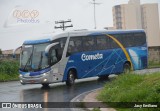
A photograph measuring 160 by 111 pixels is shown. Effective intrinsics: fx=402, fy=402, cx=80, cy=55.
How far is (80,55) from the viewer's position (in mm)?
23469

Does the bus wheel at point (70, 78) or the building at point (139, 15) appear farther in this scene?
the building at point (139, 15)

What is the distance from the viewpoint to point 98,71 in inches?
973

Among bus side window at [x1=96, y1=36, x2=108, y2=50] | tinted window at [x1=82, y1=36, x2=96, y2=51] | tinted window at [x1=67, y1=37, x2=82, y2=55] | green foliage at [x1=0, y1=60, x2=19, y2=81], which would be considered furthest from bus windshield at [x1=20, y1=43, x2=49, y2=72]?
green foliage at [x1=0, y1=60, x2=19, y2=81]

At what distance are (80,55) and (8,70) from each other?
37.3 ft

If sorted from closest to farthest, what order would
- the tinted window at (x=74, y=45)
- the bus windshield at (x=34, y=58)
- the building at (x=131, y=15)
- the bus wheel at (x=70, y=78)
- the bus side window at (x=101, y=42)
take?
the bus windshield at (x=34, y=58), the bus wheel at (x=70, y=78), the tinted window at (x=74, y=45), the bus side window at (x=101, y=42), the building at (x=131, y=15)

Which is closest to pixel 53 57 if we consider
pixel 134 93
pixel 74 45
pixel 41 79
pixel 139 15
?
pixel 41 79

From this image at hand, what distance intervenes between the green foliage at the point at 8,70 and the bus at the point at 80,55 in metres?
9.37

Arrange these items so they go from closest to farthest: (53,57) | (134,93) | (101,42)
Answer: (134,93), (53,57), (101,42)

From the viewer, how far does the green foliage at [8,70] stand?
32.2 m

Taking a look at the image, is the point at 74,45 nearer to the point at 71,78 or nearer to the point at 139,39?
the point at 71,78

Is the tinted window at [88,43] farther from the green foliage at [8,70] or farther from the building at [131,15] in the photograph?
the building at [131,15]

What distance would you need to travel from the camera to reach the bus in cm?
2146

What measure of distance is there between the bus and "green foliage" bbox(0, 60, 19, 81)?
9375 millimetres

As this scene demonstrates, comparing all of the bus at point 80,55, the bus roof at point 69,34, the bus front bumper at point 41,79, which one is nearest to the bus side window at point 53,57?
the bus at point 80,55
